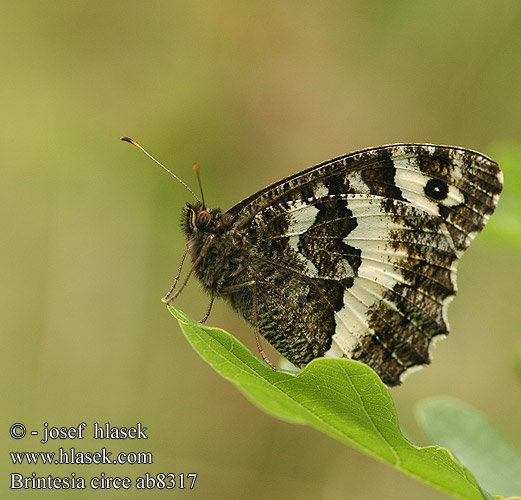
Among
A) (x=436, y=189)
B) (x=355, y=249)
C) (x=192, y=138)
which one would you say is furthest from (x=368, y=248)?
(x=192, y=138)

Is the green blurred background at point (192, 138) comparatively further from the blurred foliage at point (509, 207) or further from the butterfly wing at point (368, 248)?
the butterfly wing at point (368, 248)

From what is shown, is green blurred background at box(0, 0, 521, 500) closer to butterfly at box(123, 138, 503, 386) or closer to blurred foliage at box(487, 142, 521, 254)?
blurred foliage at box(487, 142, 521, 254)

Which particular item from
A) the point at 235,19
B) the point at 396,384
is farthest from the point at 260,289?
the point at 235,19

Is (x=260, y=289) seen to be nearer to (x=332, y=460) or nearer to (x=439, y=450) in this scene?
(x=439, y=450)

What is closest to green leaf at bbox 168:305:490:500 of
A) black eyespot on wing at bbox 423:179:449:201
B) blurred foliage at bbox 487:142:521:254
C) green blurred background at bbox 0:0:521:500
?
black eyespot on wing at bbox 423:179:449:201

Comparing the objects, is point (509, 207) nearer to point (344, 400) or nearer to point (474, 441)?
point (474, 441)

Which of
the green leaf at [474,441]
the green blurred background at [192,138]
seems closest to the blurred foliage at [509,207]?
the green leaf at [474,441]

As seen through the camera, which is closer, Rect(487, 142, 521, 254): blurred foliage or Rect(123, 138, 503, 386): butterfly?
Rect(123, 138, 503, 386): butterfly
